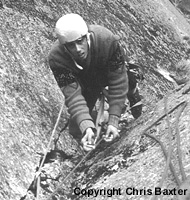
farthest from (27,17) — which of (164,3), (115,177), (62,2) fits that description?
(164,3)

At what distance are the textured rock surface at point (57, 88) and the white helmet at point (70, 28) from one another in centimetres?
127

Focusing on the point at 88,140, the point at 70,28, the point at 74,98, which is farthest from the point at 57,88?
the point at 70,28

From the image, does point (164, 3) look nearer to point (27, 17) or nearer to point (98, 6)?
point (98, 6)

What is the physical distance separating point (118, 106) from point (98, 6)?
3.71 metres

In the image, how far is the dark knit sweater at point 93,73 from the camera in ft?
14.7

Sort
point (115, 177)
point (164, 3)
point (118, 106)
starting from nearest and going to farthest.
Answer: point (115, 177) → point (118, 106) → point (164, 3)

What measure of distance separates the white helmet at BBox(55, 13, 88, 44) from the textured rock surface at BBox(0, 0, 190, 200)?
127 centimetres

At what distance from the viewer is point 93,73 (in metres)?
4.84

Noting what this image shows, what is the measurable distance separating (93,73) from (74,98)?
48cm

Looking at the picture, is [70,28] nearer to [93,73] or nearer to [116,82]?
[93,73]

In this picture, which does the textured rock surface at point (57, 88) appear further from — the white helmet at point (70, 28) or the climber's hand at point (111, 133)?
the white helmet at point (70, 28)

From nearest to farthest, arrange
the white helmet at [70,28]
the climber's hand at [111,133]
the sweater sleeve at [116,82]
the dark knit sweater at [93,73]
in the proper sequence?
the white helmet at [70,28], the dark knit sweater at [93,73], the climber's hand at [111,133], the sweater sleeve at [116,82]

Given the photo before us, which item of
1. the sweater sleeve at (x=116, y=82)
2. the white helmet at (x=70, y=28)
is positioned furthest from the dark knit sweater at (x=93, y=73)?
the white helmet at (x=70, y=28)

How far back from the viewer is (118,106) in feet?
15.5
